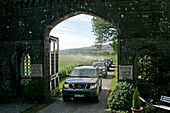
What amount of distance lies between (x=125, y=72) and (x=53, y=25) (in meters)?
5.07

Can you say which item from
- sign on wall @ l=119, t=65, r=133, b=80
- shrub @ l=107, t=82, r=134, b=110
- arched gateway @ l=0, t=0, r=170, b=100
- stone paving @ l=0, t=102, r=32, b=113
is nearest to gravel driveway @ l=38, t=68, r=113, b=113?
shrub @ l=107, t=82, r=134, b=110

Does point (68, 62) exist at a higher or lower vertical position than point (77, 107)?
higher

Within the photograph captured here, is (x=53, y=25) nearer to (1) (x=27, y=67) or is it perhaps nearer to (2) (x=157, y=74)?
(1) (x=27, y=67)

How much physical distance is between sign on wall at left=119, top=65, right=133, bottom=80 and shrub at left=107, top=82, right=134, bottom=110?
2.04ft

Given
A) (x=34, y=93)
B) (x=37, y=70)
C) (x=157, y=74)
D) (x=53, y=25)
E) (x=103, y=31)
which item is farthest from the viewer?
(x=103, y=31)

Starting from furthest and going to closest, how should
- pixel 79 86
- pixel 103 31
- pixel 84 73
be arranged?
pixel 103 31 < pixel 84 73 < pixel 79 86

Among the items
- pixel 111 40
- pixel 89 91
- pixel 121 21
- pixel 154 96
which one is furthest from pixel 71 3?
pixel 111 40

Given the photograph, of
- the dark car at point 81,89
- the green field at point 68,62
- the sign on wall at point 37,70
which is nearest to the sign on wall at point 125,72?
the dark car at point 81,89

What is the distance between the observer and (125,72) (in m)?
8.33

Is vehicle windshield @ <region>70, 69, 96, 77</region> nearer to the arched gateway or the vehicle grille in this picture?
the vehicle grille

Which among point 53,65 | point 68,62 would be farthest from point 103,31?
point 68,62

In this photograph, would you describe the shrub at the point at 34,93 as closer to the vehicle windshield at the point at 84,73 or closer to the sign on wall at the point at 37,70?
the sign on wall at the point at 37,70

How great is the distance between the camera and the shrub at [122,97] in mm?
7203

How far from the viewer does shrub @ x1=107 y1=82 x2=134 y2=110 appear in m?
7.20
